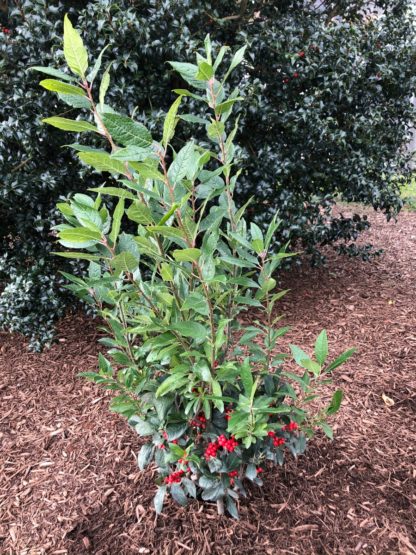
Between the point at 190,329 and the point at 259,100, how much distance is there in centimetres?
248

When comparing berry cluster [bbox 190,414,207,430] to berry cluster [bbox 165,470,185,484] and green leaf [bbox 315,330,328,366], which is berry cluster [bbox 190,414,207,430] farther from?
green leaf [bbox 315,330,328,366]

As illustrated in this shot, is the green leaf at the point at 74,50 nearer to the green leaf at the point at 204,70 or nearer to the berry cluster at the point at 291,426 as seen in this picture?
the green leaf at the point at 204,70

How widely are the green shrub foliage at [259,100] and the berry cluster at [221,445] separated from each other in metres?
2.13

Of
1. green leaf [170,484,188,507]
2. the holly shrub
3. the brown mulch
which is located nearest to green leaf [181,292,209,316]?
the holly shrub

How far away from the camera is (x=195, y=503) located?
81.1 inches

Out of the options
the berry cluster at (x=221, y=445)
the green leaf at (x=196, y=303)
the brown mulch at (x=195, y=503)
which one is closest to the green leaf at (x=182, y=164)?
the green leaf at (x=196, y=303)

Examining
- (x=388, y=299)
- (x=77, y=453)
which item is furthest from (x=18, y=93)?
(x=388, y=299)

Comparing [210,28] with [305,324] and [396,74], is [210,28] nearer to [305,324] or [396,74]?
→ [396,74]

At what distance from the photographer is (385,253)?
5.67 m

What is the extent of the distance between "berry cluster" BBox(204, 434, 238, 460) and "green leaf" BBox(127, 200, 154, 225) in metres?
0.92

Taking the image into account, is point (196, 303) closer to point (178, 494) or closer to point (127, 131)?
point (127, 131)

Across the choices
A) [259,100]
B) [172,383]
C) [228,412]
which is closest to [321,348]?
[228,412]

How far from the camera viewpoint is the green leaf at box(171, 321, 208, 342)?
1.37m

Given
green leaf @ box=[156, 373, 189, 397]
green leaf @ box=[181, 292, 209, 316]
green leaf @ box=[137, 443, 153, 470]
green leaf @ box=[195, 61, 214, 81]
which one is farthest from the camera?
green leaf @ box=[137, 443, 153, 470]
